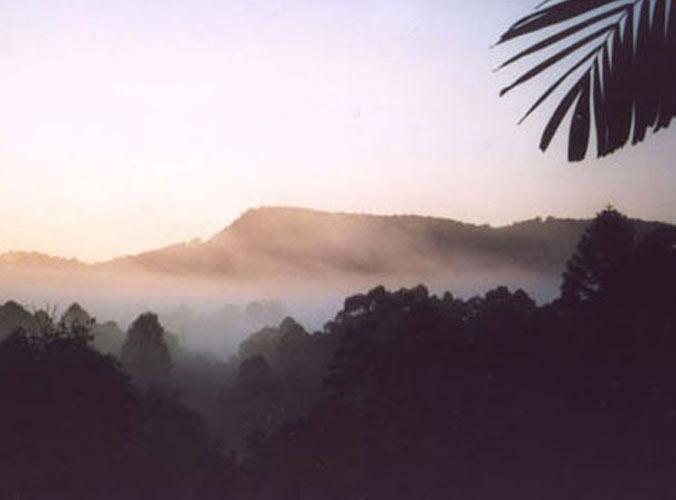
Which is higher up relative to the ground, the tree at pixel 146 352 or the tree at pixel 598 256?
the tree at pixel 598 256

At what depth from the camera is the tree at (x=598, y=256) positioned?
51219 mm

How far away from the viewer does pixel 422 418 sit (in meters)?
37.7

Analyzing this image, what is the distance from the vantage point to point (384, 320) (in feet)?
210

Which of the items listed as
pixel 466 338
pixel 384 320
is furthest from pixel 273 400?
pixel 466 338

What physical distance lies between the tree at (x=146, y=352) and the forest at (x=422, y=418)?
59.5 meters

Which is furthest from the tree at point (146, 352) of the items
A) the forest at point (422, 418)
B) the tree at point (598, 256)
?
the tree at point (598, 256)

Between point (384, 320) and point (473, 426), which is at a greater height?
point (384, 320)

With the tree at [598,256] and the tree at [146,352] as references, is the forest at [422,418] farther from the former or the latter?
the tree at [146,352]

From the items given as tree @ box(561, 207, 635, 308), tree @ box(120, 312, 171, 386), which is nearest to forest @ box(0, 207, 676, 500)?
tree @ box(561, 207, 635, 308)

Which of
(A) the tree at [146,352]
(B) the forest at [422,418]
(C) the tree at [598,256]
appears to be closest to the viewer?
(B) the forest at [422,418]

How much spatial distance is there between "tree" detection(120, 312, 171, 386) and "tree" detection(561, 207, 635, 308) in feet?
200

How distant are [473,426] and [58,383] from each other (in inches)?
823

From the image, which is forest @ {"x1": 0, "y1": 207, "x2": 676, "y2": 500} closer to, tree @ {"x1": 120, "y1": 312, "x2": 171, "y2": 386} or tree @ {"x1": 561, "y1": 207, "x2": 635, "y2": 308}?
tree @ {"x1": 561, "y1": 207, "x2": 635, "y2": 308}

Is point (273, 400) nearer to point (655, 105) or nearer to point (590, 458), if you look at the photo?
point (590, 458)
